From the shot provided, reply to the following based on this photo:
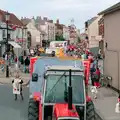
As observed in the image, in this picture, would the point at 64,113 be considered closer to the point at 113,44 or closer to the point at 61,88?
the point at 61,88

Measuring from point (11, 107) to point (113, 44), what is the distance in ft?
35.7

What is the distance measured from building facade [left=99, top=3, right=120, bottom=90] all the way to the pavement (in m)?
0.83

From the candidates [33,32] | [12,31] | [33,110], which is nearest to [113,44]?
[33,110]

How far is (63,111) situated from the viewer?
40.9ft

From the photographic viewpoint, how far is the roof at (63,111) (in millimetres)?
12219

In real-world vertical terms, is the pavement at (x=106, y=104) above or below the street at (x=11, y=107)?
below

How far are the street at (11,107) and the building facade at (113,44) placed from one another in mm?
5925

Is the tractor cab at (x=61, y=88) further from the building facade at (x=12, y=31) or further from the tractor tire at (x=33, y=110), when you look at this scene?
the building facade at (x=12, y=31)

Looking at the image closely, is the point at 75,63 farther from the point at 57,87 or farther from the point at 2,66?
the point at 2,66

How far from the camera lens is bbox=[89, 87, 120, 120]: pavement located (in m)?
19.4

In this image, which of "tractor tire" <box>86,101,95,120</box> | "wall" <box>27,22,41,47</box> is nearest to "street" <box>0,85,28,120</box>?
"tractor tire" <box>86,101,95,120</box>

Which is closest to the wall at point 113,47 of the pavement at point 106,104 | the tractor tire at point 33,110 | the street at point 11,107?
the pavement at point 106,104

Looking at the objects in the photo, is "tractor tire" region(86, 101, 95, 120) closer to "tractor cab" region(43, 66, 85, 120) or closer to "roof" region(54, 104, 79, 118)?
"tractor cab" region(43, 66, 85, 120)

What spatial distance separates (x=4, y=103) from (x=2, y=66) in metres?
21.6
